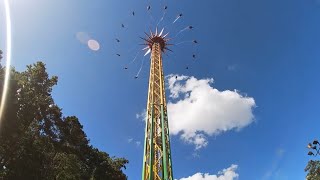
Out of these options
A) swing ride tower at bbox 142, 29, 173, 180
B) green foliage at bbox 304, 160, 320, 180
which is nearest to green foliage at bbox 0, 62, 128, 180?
swing ride tower at bbox 142, 29, 173, 180

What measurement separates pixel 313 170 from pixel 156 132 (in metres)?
29.7

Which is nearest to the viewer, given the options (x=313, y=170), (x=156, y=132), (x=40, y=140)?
(x=156, y=132)

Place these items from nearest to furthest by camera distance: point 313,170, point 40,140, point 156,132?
point 156,132 < point 40,140 < point 313,170

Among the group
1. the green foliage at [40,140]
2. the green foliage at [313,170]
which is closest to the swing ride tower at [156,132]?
the green foliage at [40,140]

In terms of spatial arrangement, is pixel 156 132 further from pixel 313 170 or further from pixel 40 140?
pixel 313 170

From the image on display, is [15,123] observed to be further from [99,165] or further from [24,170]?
[99,165]

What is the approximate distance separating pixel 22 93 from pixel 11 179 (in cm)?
648

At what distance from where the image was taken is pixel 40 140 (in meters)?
25.1

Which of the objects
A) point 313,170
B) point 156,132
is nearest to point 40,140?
point 156,132

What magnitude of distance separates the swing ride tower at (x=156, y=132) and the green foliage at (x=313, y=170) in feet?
89.0

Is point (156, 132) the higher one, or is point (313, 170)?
point (313, 170)

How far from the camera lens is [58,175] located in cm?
2586

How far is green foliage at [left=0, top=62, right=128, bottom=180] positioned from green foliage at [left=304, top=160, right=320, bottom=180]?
22.4m

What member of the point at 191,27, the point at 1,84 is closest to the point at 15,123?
the point at 1,84
